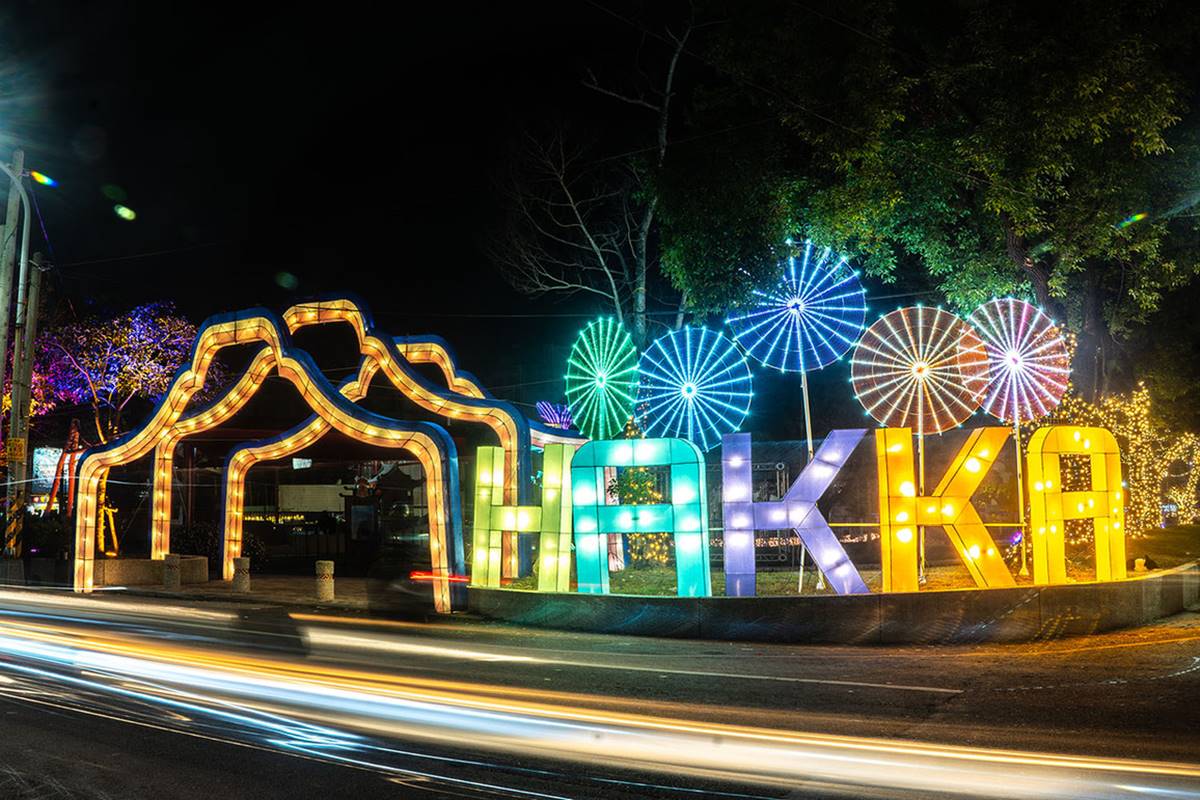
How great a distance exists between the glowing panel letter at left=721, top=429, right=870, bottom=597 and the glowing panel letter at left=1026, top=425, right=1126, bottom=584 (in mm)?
2690

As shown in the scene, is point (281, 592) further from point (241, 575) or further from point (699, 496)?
point (699, 496)

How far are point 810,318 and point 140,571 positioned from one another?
18.7m

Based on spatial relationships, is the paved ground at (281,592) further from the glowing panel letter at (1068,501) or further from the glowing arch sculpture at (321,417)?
the glowing panel letter at (1068,501)

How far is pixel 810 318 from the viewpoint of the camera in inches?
728

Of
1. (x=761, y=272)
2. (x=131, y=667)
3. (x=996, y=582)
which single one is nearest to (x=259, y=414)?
(x=761, y=272)

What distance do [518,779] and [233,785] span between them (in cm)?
197

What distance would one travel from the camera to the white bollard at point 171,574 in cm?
2459

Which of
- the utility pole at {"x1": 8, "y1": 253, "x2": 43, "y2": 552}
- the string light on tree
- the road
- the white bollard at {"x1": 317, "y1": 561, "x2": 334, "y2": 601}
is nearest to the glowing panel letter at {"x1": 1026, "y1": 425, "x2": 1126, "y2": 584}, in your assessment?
the road

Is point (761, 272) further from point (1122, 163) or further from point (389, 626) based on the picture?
point (389, 626)

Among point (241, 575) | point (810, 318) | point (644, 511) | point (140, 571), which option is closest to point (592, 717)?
point (644, 511)

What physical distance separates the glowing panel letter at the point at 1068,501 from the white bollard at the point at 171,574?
19.0 m

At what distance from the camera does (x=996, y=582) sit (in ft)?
50.7

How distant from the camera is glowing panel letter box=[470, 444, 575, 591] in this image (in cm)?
1744

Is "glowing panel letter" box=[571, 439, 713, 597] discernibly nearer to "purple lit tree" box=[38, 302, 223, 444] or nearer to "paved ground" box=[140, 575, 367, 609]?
"paved ground" box=[140, 575, 367, 609]
